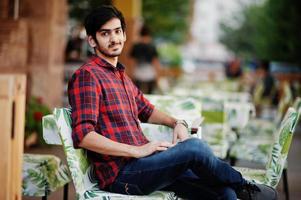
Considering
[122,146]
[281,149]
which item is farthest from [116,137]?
[281,149]

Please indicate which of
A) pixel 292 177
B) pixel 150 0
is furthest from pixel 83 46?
pixel 292 177

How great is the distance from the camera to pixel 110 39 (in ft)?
11.5

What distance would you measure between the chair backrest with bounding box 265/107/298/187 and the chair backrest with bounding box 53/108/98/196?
4.10 ft

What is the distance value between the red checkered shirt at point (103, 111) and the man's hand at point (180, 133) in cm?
23

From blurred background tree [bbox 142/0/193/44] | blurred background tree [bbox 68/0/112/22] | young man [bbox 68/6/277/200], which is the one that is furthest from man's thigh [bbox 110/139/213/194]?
blurred background tree [bbox 142/0/193/44]

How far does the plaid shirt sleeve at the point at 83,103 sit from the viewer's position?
3248 millimetres

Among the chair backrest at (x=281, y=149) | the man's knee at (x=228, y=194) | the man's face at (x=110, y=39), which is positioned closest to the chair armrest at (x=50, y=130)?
the man's face at (x=110, y=39)

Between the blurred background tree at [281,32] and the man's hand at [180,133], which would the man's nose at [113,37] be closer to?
the man's hand at [180,133]

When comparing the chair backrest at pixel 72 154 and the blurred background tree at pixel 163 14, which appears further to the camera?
the blurred background tree at pixel 163 14

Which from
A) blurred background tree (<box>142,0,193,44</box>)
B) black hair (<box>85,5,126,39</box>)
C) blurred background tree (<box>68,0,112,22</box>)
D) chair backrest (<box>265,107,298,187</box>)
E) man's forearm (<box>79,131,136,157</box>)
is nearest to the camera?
man's forearm (<box>79,131,136,157</box>)

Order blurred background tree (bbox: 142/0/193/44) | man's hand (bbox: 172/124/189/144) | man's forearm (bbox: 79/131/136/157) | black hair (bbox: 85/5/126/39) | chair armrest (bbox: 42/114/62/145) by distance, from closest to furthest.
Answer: man's forearm (bbox: 79/131/136/157) < black hair (bbox: 85/5/126/39) < man's hand (bbox: 172/124/189/144) < chair armrest (bbox: 42/114/62/145) < blurred background tree (bbox: 142/0/193/44)

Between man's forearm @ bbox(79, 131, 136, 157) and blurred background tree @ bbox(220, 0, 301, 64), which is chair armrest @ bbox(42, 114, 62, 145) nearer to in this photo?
man's forearm @ bbox(79, 131, 136, 157)

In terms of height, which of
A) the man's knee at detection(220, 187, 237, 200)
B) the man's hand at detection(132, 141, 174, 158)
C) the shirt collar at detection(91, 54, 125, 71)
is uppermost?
the shirt collar at detection(91, 54, 125, 71)

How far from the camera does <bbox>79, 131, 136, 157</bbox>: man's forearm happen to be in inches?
127
